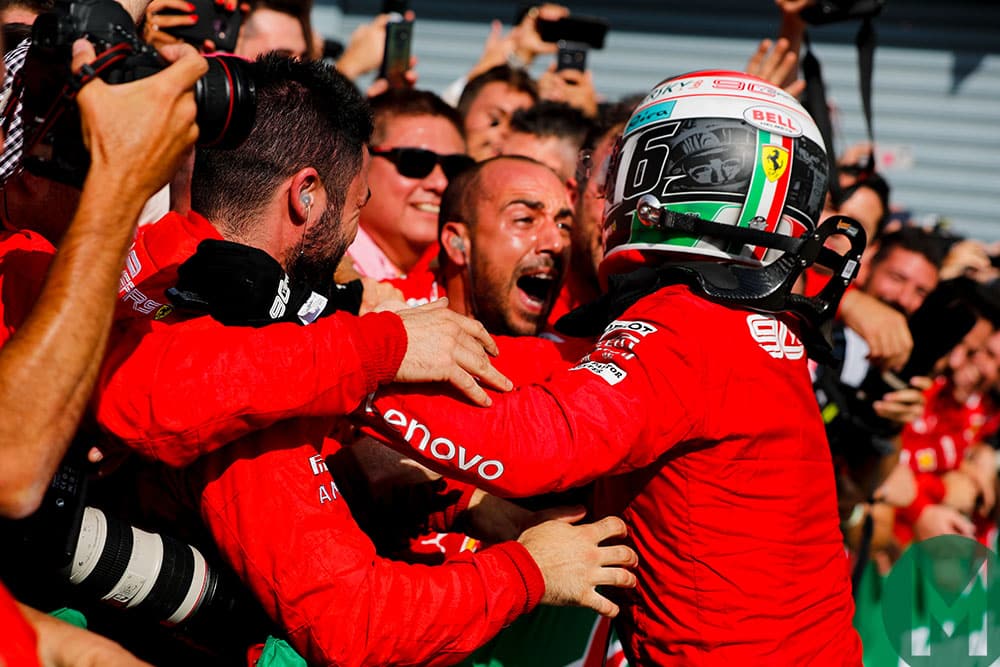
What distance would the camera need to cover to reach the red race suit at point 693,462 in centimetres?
253

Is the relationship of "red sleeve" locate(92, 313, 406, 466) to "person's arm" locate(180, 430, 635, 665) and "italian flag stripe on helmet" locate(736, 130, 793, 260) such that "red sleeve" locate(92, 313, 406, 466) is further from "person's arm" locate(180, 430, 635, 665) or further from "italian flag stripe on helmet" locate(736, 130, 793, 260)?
"italian flag stripe on helmet" locate(736, 130, 793, 260)

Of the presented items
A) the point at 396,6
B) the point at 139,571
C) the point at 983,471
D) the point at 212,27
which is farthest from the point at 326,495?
the point at 983,471

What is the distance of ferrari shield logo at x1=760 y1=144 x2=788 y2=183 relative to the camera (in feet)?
9.45

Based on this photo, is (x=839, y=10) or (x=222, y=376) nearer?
(x=222, y=376)

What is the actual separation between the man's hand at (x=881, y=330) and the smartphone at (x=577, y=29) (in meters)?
2.64

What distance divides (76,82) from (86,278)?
0.38 metres

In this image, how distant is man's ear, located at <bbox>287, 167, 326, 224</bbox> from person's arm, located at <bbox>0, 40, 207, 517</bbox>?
71 cm

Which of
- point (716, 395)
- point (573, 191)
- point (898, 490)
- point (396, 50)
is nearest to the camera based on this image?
point (716, 395)

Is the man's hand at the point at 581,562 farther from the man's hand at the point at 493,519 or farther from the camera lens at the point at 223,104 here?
the camera lens at the point at 223,104

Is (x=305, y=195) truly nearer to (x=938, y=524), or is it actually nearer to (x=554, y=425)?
(x=554, y=425)

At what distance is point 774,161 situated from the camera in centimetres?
289

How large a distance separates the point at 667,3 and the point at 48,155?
1133cm

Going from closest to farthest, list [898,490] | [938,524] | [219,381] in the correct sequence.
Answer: [219,381] < [898,490] < [938,524]

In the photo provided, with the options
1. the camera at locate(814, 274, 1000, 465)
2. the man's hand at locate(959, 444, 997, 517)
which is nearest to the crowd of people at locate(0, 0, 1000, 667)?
the camera at locate(814, 274, 1000, 465)
